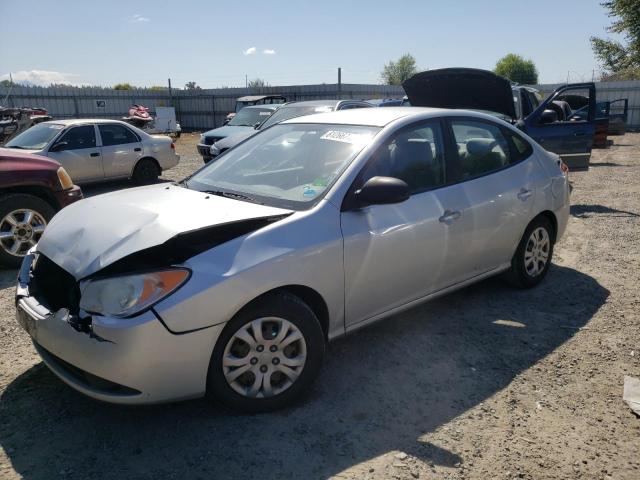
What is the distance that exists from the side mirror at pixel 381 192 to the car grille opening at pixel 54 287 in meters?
1.67

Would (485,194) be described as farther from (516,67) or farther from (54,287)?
(516,67)

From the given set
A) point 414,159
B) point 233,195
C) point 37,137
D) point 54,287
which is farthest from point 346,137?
point 37,137

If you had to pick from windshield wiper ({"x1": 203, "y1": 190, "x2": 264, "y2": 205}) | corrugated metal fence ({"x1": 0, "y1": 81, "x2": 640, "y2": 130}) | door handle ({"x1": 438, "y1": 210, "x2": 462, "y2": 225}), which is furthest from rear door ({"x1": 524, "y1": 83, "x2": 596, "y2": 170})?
corrugated metal fence ({"x1": 0, "y1": 81, "x2": 640, "y2": 130})

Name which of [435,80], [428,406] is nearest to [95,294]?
[428,406]

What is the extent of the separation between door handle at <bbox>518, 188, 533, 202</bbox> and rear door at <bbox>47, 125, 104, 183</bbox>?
789cm

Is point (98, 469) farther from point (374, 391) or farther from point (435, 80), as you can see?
point (435, 80)

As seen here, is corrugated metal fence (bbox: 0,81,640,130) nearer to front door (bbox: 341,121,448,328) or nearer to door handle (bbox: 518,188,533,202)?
door handle (bbox: 518,188,533,202)

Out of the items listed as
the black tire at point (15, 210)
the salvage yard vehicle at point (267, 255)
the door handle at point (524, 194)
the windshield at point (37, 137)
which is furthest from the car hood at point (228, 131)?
the door handle at point (524, 194)

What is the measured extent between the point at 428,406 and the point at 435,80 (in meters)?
5.50

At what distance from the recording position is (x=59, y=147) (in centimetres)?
937

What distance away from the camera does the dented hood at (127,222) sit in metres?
2.75

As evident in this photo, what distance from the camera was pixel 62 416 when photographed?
2.95 meters

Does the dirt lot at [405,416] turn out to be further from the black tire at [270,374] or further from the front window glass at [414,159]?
the front window glass at [414,159]

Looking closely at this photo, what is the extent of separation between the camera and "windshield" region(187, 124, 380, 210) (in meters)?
3.34
